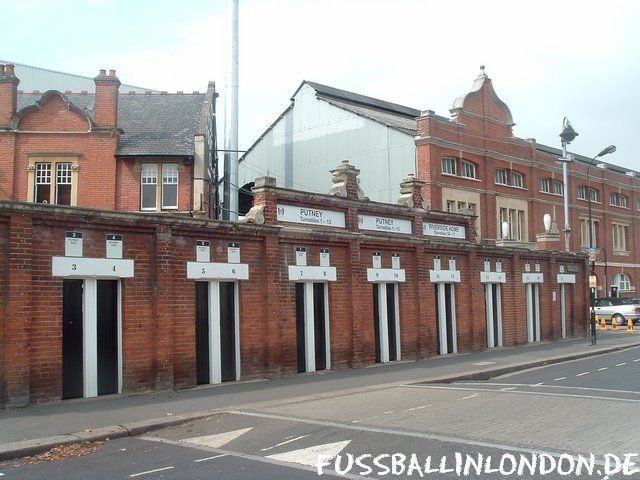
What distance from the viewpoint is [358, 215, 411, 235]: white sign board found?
749 inches

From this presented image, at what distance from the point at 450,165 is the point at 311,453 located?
104 ft

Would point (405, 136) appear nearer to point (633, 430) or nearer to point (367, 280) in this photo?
point (367, 280)

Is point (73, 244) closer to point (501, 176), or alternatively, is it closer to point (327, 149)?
point (327, 149)

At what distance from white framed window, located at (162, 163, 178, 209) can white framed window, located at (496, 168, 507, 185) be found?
21.6 metres

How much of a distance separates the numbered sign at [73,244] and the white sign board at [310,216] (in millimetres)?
5448

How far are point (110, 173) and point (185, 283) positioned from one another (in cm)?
1623

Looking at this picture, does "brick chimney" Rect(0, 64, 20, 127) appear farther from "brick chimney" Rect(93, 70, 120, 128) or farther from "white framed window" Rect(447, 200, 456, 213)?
"white framed window" Rect(447, 200, 456, 213)

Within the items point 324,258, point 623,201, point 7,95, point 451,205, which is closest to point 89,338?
point 324,258

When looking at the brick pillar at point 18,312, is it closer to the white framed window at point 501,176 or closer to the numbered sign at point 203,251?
the numbered sign at point 203,251

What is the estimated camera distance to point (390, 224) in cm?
1986

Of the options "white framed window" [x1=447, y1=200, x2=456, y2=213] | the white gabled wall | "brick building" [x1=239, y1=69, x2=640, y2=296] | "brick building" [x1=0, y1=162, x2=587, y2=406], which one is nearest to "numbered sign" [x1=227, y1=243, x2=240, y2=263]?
"brick building" [x1=0, y1=162, x2=587, y2=406]

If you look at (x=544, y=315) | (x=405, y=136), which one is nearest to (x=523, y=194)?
(x=405, y=136)

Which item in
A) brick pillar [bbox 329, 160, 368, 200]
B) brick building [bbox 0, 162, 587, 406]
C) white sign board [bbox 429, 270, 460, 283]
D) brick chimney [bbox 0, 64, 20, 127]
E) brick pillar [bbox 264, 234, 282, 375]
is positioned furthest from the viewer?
brick chimney [bbox 0, 64, 20, 127]

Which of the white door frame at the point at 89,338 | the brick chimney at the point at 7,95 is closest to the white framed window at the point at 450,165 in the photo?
the brick chimney at the point at 7,95
